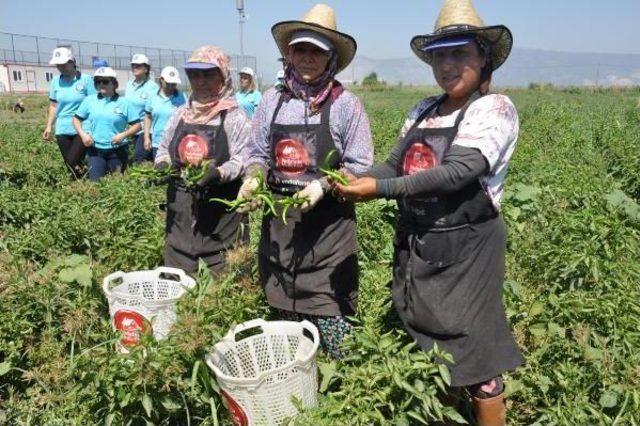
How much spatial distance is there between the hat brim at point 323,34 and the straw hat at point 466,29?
0.52m

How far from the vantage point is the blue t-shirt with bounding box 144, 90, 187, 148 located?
6.86 m

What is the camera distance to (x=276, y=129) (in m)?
2.84

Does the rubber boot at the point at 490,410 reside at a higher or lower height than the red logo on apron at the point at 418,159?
lower

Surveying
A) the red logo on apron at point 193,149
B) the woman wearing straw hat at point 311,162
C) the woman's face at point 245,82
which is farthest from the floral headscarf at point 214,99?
the woman's face at point 245,82

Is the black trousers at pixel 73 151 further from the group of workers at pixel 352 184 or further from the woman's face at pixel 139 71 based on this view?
the group of workers at pixel 352 184

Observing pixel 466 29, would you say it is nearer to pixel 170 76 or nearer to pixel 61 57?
pixel 170 76

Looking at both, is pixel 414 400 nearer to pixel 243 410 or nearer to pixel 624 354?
pixel 243 410

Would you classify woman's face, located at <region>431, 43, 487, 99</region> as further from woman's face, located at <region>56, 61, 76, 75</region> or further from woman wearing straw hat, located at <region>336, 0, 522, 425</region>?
woman's face, located at <region>56, 61, 76, 75</region>

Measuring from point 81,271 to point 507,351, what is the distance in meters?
2.29

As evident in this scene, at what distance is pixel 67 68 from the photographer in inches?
278

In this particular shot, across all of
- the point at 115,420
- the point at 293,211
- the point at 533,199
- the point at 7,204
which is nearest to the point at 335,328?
the point at 293,211

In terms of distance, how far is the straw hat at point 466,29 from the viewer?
2154mm

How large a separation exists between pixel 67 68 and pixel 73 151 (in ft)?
3.34

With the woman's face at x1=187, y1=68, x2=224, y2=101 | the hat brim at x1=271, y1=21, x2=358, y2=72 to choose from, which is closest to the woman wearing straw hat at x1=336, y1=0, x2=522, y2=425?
the hat brim at x1=271, y1=21, x2=358, y2=72
